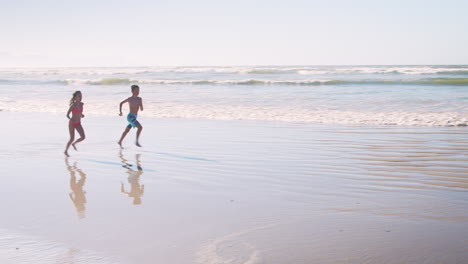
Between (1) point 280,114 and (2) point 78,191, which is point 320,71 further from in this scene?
(2) point 78,191

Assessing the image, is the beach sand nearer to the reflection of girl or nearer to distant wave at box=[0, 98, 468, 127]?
the reflection of girl

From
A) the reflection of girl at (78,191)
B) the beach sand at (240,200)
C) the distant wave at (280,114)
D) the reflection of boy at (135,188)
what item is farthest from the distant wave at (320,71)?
the reflection of girl at (78,191)

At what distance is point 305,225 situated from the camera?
4547mm

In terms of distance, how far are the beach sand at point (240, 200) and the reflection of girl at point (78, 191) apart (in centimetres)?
3

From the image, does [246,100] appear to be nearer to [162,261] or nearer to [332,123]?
[332,123]

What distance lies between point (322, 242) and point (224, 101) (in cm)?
1569

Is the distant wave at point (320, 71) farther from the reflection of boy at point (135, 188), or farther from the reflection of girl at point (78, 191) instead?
the reflection of girl at point (78, 191)

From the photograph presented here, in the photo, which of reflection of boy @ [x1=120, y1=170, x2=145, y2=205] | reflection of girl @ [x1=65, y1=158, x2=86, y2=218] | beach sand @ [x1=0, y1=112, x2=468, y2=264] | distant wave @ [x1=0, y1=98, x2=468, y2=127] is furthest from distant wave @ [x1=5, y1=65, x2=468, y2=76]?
reflection of girl @ [x1=65, y1=158, x2=86, y2=218]

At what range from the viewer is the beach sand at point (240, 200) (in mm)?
3953

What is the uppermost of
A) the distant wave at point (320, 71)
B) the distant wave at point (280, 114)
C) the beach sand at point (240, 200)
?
the distant wave at point (320, 71)

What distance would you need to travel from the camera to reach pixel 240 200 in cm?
547

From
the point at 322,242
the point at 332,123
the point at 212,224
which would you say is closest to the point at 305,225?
the point at 322,242

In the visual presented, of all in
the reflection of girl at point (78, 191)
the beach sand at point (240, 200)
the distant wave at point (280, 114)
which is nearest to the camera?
the beach sand at point (240, 200)

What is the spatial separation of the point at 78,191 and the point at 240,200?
2.04 meters
